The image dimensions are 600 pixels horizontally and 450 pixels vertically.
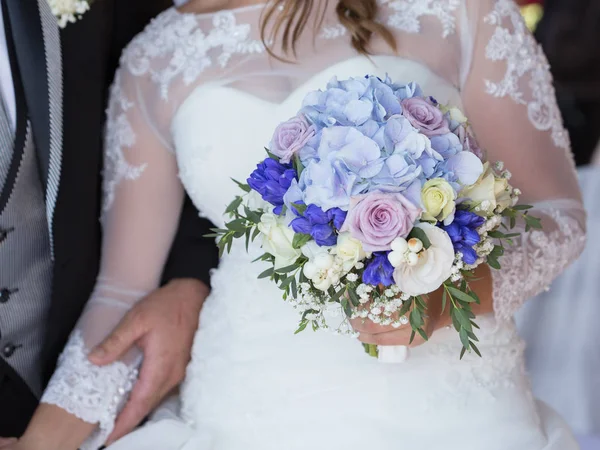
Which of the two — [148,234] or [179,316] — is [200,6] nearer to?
[148,234]

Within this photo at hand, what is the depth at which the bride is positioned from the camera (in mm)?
1848

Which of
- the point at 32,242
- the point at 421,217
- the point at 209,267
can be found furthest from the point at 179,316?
the point at 421,217

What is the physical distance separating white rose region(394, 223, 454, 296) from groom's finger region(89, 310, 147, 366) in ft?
2.90

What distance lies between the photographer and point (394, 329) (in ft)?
5.39

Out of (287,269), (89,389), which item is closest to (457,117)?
(287,269)

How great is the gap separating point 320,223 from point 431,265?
7.9 inches

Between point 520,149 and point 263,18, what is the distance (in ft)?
2.34

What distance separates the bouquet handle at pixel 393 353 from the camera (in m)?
1.72

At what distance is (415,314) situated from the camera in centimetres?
146

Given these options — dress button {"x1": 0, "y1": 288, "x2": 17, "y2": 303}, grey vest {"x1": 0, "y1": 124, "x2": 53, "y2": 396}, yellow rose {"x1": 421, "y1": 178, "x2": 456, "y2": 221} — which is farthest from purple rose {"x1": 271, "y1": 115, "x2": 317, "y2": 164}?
dress button {"x1": 0, "y1": 288, "x2": 17, "y2": 303}

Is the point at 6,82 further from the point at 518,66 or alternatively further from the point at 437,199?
the point at 518,66

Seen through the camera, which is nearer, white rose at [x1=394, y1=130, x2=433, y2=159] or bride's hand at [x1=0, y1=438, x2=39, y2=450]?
white rose at [x1=394, y1=130, x2=433, y2=159]

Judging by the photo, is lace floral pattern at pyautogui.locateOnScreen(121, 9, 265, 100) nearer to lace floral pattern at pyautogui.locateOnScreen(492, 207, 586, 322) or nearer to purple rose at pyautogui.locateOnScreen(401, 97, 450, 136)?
purple rose at pyautogui.locateOnScreen(401, 97, 450, 136)

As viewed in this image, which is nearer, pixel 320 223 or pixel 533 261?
pixel 320 223
